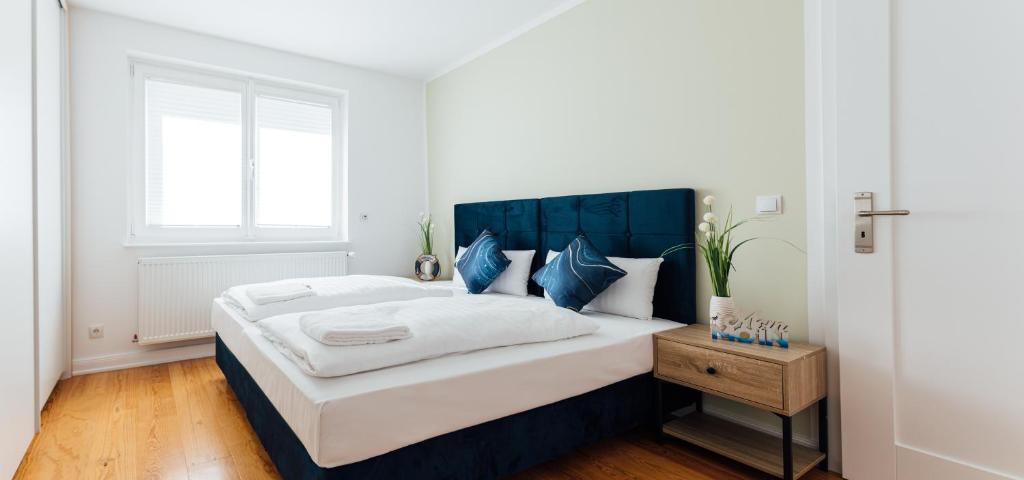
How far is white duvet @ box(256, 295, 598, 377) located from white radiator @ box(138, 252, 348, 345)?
1828mm

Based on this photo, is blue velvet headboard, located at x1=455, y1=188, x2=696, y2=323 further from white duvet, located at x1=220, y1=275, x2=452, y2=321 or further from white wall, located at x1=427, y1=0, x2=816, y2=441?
white duvet, located at x1=220, y1=275, x2=452, y2=321

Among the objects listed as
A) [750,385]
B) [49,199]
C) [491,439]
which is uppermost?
[49,199]

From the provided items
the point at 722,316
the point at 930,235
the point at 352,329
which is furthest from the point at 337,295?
the point at 930,235

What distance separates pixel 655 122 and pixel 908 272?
1364 mm

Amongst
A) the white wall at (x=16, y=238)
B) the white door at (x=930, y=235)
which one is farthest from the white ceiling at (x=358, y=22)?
the white door at (x=930, y=235)

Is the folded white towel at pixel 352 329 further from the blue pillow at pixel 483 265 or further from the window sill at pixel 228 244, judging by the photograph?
the window sill at pixel 228 244

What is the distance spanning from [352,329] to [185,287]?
262cm

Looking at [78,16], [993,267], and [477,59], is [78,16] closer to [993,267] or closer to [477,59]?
[477,59]

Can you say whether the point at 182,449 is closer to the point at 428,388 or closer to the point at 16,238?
the point at 16,238

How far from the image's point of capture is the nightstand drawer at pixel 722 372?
5.83ft

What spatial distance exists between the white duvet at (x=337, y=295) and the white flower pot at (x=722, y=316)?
1.72m

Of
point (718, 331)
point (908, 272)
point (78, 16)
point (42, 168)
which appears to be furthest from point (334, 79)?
point (908, 272)

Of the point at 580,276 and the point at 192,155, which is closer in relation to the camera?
the point at 580,276

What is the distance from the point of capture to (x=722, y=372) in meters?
1.92
